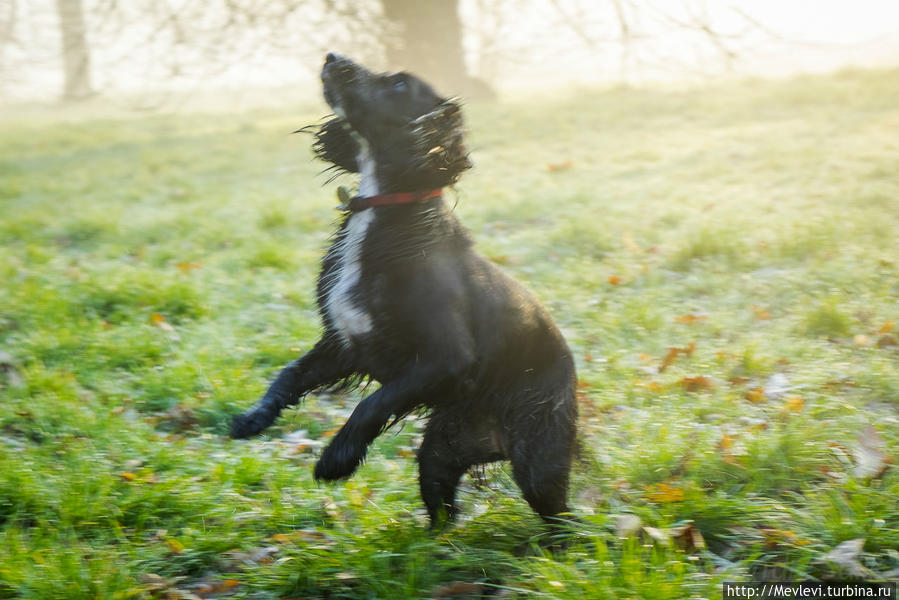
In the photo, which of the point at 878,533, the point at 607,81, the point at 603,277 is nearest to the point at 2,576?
the point at 878,533

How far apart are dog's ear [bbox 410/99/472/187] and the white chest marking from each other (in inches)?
8.4

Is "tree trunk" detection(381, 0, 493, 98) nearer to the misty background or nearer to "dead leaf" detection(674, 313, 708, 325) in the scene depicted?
the misty background

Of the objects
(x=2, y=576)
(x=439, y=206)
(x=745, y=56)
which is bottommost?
(x=2, y=576)

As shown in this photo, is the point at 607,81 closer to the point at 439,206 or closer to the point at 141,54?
the point at 141,54

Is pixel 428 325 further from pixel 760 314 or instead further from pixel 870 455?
pixel 760 314

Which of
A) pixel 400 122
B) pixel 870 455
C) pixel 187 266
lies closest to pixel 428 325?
pixel 400 122

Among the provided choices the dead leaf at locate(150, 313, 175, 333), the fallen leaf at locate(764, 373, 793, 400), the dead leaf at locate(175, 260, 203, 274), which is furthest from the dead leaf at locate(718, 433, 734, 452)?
the dead leaf at locate(175, 260, 203, 274)

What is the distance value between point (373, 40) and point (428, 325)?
10.3 m

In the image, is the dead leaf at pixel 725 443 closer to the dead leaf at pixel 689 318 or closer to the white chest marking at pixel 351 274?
the white chest marking at pixel 351 274

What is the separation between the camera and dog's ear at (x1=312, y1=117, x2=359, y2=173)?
3193 millimetres

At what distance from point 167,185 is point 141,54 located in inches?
76.5

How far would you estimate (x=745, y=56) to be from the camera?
9.65 metres

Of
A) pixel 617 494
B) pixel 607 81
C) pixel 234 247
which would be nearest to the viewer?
pixel 617 494

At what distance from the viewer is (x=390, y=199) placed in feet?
9.70
